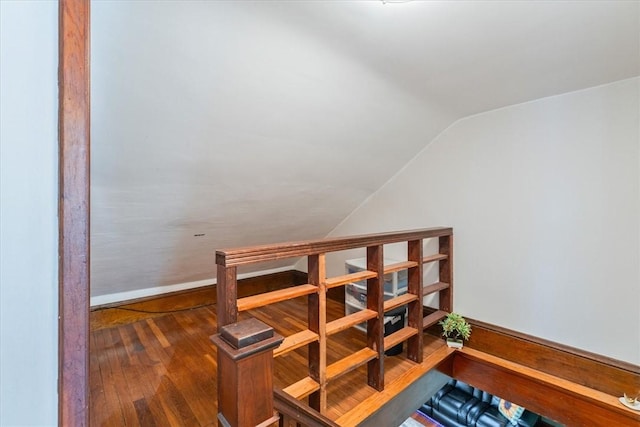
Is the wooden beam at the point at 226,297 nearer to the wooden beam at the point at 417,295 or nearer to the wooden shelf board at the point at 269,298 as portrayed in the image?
the wooden shelf board at the point at 269,298

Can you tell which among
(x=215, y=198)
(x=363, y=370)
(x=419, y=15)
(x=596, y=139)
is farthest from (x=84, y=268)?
(x=596, y=139)

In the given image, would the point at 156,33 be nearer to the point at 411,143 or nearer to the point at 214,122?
the point at 214,122

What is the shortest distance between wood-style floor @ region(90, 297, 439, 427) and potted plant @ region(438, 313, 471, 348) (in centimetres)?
53

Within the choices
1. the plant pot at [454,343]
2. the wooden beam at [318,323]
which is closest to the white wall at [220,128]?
the wooden beam at [318,323]

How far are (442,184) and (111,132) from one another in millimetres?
2745

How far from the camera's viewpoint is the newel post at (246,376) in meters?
0.79

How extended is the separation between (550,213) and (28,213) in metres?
2.93

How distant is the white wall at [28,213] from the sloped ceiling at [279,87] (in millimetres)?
739

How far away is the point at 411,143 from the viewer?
9.23ft

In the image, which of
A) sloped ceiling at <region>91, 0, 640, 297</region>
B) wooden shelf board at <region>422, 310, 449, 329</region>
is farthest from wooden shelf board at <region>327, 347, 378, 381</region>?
sloped ceiling at <region>91, 0, 640, 297</region>

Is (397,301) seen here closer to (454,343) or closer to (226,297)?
(454,343)

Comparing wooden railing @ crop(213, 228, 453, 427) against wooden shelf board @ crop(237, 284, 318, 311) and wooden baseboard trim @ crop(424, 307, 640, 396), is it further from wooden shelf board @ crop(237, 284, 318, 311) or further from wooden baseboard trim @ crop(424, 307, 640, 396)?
wooden baseboard trim @ crop(424, 307, 640, 396)

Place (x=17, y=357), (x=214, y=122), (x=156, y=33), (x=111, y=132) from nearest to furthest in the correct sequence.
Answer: (x=17, y=357), (x=156, y=33), (x=111, y=132), (x=214, y=122)

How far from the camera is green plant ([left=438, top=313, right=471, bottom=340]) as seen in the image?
2.56 meters
